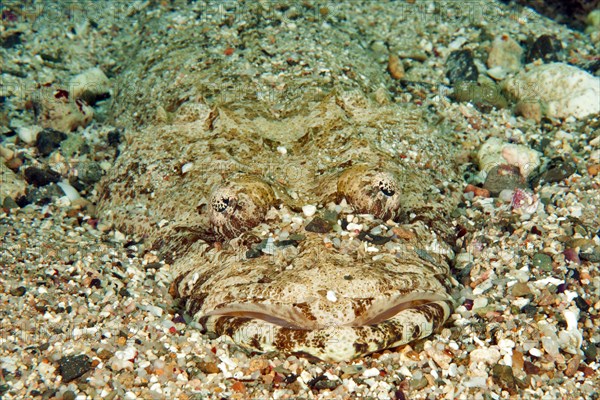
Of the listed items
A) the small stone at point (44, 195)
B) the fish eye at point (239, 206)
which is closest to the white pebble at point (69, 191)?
the small stone at point (44, 195)

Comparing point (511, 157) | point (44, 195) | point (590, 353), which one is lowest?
point (44, 195)

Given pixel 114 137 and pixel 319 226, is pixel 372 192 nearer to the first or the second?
pixel 319 226

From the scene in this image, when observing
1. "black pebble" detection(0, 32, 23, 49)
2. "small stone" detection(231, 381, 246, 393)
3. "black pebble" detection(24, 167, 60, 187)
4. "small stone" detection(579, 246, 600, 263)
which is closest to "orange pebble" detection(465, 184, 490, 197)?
"small stone" detection(579, 246, 600, 263)

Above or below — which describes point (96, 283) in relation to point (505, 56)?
below

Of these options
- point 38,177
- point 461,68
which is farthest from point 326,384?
point 461,68

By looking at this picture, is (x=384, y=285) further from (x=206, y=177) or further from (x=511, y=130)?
(x=511, y=130)

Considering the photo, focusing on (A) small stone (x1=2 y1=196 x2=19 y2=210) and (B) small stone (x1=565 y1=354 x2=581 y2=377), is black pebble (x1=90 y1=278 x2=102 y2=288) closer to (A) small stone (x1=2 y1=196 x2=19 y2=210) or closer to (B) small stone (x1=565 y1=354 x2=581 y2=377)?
(A) small stone (x1=2 y1=196 x2=19 y2=210)
